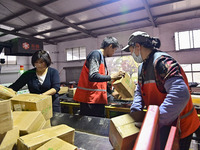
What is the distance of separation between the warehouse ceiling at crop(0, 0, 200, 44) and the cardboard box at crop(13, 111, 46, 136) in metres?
3.76

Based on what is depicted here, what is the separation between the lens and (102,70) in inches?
61.1

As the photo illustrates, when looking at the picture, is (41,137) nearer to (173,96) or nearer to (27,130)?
(27,130)

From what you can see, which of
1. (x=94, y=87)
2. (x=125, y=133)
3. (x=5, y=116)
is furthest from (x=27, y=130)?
(x=94, y=87)

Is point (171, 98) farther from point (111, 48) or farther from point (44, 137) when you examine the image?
point (111, 48)

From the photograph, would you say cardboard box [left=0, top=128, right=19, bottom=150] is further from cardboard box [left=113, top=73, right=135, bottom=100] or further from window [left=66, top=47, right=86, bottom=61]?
window [left=66, top=47, right=86, bottom=61]

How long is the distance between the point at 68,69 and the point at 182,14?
19.1ft

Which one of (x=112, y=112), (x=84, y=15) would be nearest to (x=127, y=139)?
(x=112, y=112)

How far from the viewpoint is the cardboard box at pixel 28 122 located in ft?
2.95

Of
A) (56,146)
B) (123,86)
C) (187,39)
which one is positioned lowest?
(56,146)

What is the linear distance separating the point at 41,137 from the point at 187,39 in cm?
604

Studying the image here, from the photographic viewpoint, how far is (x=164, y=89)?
850 millimetres

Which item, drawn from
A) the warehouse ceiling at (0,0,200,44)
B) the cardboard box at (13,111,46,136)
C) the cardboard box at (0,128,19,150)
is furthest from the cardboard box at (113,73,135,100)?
the warehouse ceiling at (0,0,200,44)

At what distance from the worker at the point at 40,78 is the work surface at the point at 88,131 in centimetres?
37

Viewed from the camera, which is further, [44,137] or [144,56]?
[144,56]
